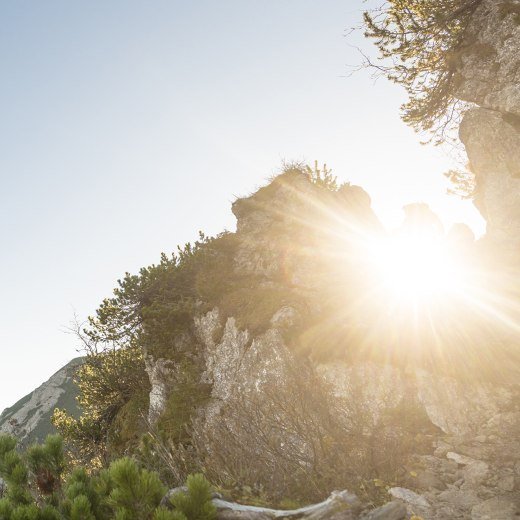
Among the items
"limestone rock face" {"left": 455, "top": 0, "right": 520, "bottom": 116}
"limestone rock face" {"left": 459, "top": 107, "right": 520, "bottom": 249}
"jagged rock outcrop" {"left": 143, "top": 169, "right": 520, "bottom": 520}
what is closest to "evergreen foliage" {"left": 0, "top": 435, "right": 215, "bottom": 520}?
"jagged rock outcrop" {"left": 143, "top": 169, "right": 520, "bottom": 520}

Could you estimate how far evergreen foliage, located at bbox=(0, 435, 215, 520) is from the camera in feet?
10.3

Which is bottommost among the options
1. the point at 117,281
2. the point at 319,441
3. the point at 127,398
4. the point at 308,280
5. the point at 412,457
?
the point at 412,457

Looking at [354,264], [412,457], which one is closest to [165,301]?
[354,264]

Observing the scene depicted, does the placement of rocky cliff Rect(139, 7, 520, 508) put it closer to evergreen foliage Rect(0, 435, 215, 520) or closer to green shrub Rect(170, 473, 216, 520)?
evergreen foliage Rect(0, 435, 215, 520)

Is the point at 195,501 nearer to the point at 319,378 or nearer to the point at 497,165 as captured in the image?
the point at 319,378

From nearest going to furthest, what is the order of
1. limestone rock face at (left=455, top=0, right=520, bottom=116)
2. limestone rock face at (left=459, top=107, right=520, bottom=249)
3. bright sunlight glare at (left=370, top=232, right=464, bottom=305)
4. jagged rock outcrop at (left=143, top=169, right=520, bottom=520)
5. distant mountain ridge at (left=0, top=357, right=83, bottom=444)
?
jagged rock outcrop at (left=143, top=169, right=520, bottom=520), limestone rock face at (left=455, top=0, right=520, bottom=116), limestone rock face at (left=459, top=107, right=520, bottom=249), bright sunlight glare at (left=370, top=232, right=464, bottom=305), distant mountain ridge at (left=0, top=357, right=83, bottom=444)

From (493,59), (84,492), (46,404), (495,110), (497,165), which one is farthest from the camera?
(46,404)

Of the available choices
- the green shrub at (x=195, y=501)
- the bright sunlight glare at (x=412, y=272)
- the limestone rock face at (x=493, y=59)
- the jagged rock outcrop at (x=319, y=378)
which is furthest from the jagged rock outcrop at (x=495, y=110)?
the green shrub at (x=195, y=501)

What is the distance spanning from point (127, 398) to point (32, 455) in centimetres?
1589

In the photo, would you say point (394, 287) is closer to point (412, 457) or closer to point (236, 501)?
point (412, 457)

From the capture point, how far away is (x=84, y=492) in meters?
3.66

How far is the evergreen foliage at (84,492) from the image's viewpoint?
3.13 meters

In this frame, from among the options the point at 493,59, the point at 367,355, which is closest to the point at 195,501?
the point at 367,355

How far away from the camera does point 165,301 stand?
17.8 metres
